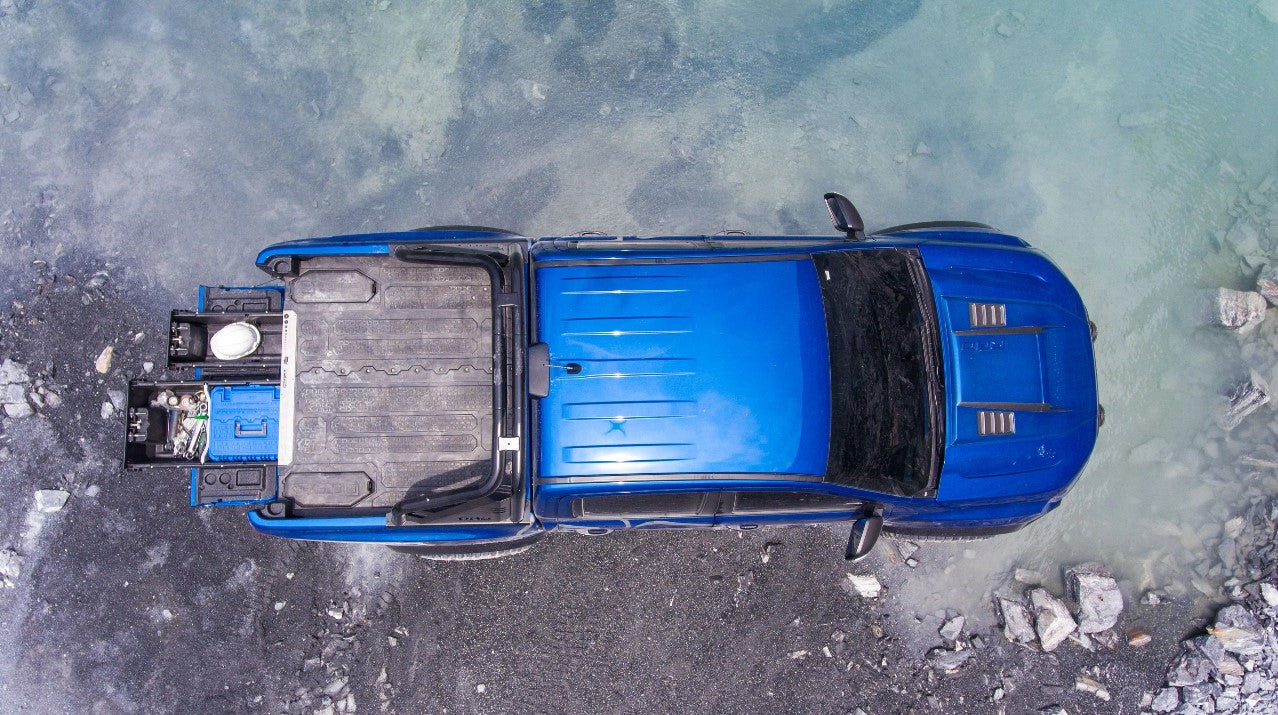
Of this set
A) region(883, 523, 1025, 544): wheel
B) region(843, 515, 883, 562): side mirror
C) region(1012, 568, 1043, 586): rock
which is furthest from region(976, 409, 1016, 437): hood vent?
region(1012, 568, 1043, 586): rock

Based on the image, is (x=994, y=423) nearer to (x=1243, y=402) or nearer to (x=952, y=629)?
(x=952, y=629)

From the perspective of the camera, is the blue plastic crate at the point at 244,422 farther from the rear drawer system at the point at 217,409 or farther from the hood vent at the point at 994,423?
the hood vent at the point at 994,423

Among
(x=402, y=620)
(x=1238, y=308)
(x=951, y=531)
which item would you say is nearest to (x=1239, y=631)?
(x=1238, y=308)

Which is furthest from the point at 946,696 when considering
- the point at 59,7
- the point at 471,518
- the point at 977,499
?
the point at 59,7

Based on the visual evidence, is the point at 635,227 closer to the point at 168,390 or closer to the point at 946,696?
the point at 168,390

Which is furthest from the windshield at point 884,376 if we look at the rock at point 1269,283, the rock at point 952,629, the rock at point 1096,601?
the rock at point 1269,283
